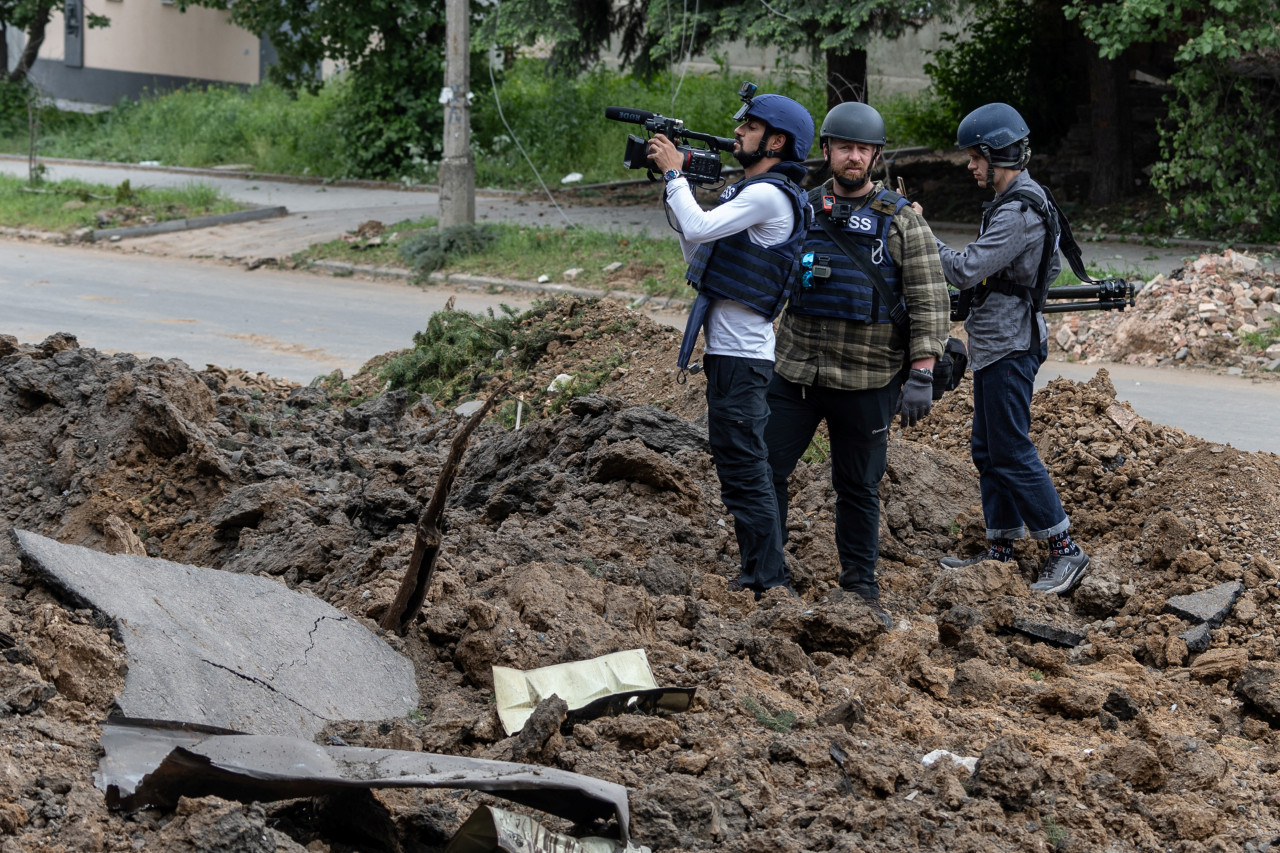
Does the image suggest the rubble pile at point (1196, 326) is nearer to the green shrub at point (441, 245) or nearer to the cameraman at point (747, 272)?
the cameraman at point (747, 272)

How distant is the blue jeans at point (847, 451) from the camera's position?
4773 mm

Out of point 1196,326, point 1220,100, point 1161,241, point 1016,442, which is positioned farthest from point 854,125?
point 1220,100

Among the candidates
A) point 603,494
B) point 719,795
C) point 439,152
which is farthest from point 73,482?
point 439,152

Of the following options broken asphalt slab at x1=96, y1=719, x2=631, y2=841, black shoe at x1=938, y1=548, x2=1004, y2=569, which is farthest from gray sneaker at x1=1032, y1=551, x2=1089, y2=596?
broken asphalt slab at x1=96, y1=719, x2=631, y2=841

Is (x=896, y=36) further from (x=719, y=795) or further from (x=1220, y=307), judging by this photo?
(x=719, y=795)

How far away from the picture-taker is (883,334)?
4664mm

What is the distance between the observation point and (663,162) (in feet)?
15.0

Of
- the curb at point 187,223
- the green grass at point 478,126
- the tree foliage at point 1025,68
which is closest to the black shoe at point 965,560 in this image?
the green grass at point 478,126

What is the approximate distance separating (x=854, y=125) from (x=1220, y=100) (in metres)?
12.0

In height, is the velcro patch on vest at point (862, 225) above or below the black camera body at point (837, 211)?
below

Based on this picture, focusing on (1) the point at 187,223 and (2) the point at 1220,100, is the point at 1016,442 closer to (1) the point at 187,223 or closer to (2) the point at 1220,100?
(2) the point at 1220,100

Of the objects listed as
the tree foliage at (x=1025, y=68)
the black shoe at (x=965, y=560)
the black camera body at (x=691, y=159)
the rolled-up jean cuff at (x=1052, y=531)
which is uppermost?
the tree foliage at (x=1025, y=68)

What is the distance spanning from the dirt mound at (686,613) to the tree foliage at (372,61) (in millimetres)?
13353

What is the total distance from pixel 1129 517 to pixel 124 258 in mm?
13355
